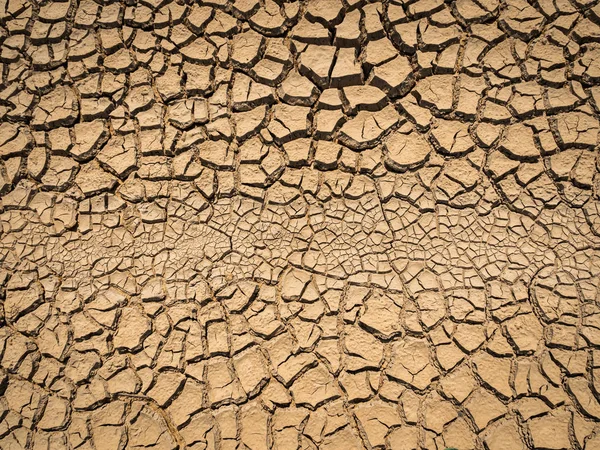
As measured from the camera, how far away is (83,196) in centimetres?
254

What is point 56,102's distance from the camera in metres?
2.66

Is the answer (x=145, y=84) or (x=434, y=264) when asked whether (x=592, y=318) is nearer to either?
(x=434, y=264)

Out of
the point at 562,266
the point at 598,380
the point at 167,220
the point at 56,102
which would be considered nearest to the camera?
the point at 598,380

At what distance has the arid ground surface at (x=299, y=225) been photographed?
221cm

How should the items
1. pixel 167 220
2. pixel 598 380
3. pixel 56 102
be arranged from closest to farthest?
pixel 598 380 → pixel 167 220 → pixel 56 102

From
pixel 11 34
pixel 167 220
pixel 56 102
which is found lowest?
pixel 167 220

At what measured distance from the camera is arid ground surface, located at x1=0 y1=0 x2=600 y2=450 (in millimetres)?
2215

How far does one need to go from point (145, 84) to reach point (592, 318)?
206 cm

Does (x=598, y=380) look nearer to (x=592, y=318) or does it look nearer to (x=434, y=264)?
(x=592, y=318)

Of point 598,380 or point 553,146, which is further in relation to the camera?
point 553,146

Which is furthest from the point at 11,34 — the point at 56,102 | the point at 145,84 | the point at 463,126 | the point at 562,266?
the point at 562,266

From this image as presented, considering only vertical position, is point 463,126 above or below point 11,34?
below

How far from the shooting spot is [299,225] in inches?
97.3

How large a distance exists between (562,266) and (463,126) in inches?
27.4
